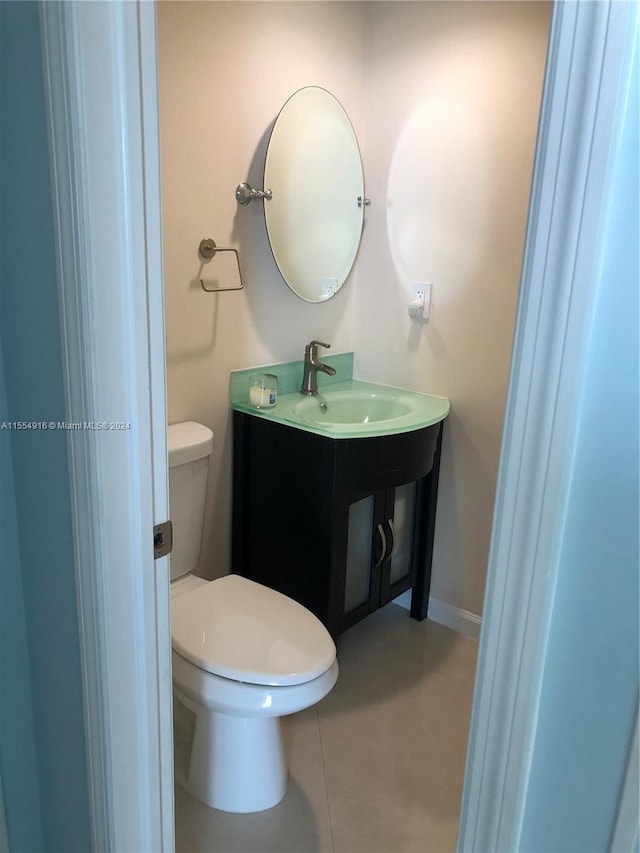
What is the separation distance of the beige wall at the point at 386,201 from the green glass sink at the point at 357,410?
84mm

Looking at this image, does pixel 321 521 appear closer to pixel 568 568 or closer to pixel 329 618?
pixel 329 618

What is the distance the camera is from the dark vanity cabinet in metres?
2.06

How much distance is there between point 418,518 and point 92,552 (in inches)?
63.1

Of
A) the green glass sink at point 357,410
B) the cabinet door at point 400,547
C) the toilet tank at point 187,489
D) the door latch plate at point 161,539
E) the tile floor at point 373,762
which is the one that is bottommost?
the tile floor at point 373,762

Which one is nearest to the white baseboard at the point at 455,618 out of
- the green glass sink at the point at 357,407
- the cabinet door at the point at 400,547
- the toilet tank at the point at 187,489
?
the cabinet door at the point at 400,547

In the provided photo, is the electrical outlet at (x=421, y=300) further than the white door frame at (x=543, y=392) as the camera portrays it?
Yes

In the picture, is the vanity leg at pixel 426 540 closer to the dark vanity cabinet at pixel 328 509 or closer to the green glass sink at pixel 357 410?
the dark vanity cabinet at pixel 328 509

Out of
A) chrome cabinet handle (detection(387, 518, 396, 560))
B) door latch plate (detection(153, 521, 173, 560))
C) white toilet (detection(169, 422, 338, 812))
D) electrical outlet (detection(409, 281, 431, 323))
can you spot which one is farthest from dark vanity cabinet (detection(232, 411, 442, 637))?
door latch plate (detection(153, 521, 173, 560))

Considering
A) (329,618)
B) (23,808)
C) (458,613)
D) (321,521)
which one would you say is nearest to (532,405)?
(23,808)

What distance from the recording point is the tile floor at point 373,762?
1.67 m

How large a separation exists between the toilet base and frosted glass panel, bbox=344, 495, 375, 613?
24.1 inches

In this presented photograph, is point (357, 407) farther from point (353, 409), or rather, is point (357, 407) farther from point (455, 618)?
point (455, 618)

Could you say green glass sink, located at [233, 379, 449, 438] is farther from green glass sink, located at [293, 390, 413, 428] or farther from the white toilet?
the white toilet

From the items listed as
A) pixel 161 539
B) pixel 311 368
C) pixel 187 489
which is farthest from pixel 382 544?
pixel 161 539
